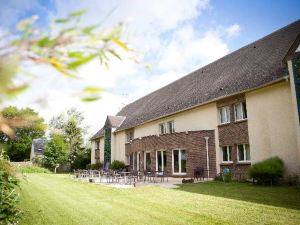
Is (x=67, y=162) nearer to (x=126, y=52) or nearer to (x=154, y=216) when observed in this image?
(x=154, y=216)

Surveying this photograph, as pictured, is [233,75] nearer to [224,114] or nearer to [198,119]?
[224,114]

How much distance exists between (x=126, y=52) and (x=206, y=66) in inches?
1211

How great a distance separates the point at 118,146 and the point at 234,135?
22.6 m

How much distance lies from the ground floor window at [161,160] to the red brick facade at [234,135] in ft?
21.0

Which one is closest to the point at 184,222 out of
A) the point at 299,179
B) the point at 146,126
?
the point at 299,179

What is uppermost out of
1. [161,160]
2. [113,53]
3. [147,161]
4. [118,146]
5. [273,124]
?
[273,124]

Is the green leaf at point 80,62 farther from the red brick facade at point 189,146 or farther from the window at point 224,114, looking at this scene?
the red brick facade at point 189,146

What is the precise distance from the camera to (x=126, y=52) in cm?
132

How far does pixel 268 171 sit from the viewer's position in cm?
1541

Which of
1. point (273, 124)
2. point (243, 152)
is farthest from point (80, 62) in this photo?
point (243, 152)

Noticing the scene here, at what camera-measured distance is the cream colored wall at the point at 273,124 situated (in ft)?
52.7

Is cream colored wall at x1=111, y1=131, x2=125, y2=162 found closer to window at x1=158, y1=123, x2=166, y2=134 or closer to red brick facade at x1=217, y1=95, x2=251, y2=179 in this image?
window at x1=158, y1=123, x2=166, y2=134

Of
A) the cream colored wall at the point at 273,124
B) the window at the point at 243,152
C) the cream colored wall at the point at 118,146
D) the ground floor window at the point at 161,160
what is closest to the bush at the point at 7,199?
the cream colored wall at the point at 273,124

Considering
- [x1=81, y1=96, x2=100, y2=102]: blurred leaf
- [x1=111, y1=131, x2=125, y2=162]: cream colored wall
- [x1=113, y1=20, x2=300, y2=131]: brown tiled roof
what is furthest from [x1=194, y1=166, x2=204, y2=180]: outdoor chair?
[x1=81, y1=96, x2=100, y2=102]: blurred leaf
